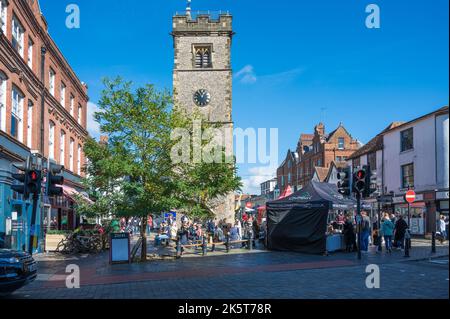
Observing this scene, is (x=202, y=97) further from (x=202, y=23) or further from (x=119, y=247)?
(x=119, y=247)

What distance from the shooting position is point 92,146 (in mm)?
18703

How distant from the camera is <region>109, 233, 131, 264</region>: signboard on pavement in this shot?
58.6 ft

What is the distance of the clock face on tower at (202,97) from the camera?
47.1 m

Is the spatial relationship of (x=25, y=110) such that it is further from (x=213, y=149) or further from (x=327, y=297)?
(x=327, y=297)

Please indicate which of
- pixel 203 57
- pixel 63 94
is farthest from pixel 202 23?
pixel 63 94

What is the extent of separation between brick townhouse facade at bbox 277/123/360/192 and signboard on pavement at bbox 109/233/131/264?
47.5 meters

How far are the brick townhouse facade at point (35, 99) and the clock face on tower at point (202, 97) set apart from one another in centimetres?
1442

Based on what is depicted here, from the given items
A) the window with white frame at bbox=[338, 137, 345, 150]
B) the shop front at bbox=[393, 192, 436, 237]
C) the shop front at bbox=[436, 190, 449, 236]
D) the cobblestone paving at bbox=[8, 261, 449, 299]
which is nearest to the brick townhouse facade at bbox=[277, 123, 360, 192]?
the window with white frame at bbox=[338, 137, 345, 150]

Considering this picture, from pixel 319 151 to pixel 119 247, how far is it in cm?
5841

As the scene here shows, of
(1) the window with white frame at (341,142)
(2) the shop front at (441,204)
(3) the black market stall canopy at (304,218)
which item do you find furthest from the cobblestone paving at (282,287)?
(1) the window with white frame at (341,142)

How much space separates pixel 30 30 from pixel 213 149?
1060 cm

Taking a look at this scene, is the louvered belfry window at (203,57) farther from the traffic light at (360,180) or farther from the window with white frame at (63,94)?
the traffic light at (360,180)

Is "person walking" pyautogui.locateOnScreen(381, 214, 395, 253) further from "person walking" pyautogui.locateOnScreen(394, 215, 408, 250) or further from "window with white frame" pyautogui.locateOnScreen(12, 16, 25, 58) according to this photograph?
"window with white frame" pyautogui.locateOnScreen(12, 16, 25, 58)

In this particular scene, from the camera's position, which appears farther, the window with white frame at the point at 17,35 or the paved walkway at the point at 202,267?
the window with white frame at the point at 17,35
